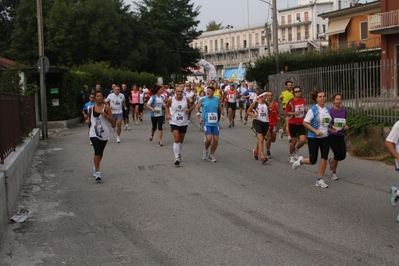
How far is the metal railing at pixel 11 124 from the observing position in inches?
340

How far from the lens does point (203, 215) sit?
25.1 feet

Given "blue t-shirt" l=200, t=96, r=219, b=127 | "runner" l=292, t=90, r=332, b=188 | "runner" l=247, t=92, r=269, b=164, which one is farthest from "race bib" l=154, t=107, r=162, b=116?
"runner" l=292, t=90, r=332, b=188

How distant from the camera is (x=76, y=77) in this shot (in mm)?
25859

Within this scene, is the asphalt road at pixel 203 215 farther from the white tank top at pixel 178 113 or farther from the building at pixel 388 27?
the building at pixel 388 27

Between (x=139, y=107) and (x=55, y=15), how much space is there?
26396 millimetres

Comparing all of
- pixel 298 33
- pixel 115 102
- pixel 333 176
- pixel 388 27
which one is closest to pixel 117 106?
pixel 115 102

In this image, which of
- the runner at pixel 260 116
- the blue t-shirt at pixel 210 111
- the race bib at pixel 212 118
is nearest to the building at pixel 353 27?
the runner at pixel 260 116

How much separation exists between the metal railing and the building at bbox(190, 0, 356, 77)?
72.4 m

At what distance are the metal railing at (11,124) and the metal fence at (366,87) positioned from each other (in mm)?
8600

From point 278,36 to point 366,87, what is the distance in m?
81.5

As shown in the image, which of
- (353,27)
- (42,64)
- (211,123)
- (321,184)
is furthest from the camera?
(353,27)

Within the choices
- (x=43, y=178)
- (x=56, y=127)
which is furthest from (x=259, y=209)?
(x=56, y=127)

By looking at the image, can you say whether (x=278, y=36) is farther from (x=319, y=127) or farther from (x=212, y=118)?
(x=319, y=127)

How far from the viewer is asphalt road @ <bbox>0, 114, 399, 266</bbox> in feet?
19.4
